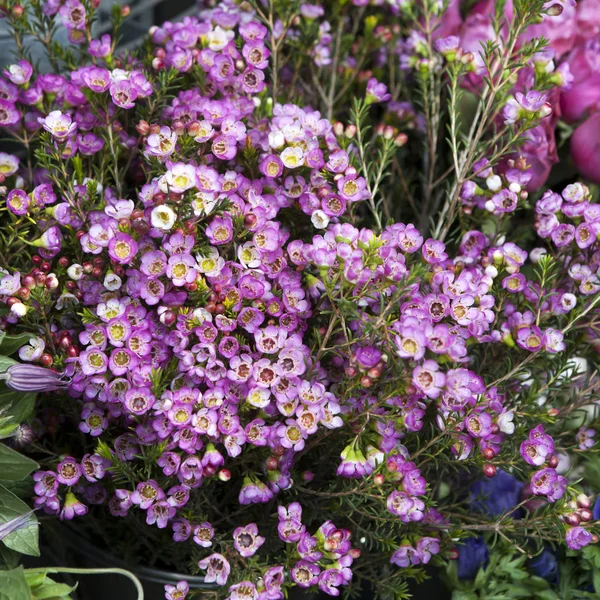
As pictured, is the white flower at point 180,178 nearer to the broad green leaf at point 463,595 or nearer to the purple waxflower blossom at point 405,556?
the purple waxflower blossom at point 405,556

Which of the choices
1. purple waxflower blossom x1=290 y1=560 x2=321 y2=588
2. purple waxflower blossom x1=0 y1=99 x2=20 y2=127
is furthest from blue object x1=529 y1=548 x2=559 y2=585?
purple waxflower blossom x1=0 y1=99 x2=20 y2=127

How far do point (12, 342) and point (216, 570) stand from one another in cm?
21

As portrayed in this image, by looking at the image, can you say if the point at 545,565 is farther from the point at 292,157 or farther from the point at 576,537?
the point at 292,157

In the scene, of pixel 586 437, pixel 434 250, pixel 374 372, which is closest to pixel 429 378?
pixel 374 372

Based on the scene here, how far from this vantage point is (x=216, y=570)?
550mm

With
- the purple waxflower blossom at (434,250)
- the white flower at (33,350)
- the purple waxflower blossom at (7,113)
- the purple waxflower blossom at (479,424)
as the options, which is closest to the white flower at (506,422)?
the purple waxflower blossom at (479,424)

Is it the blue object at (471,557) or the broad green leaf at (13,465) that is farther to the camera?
the blue object at (471,557)

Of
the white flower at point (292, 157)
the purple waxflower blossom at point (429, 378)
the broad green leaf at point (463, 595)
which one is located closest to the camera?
the purple waxflower blossom at point (429, 378)

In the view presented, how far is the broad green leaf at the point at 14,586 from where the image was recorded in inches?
18.8

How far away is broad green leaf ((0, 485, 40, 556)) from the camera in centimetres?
53

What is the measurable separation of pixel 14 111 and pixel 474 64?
15.2 inches

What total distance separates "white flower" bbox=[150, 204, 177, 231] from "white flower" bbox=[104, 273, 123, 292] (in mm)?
54

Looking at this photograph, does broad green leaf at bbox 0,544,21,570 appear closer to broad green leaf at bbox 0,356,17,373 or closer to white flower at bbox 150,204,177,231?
broad green leaf at bbox 0,356,17,373

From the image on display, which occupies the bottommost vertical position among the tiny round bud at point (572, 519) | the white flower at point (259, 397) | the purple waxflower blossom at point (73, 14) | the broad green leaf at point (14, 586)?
the broad green leaf at point (14, 586)
